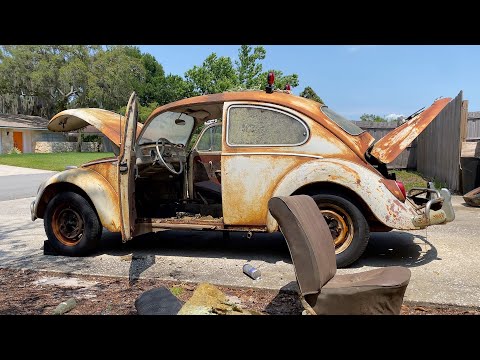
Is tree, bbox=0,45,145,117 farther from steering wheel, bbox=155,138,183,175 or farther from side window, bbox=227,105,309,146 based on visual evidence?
side window, bbox=227,105,309,146

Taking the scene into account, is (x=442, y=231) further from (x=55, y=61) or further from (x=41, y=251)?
(x=55, y=61)

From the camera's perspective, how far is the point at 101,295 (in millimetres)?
4156

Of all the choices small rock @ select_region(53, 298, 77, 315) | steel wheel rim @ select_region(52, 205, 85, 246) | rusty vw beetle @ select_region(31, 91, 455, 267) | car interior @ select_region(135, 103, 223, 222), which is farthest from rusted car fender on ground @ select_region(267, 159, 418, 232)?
steel wheel rim @ select_region(52, 205, 85, 246)

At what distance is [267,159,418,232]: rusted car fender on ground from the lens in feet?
15.2

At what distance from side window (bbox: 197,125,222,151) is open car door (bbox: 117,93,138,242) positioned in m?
1.85

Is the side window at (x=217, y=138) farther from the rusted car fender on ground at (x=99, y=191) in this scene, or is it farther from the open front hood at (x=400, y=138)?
the open front hood at (x=400, y=138)

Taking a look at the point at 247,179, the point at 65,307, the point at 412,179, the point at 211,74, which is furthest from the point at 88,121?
the point at 211,74

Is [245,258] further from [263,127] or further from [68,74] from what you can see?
[68,74]

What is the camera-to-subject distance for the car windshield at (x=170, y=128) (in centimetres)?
594

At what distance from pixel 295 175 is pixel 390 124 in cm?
1237

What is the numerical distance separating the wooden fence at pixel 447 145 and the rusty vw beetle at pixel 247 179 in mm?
5744

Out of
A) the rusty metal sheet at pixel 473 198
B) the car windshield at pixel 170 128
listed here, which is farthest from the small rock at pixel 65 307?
the rusty metal sheet at pixel 473 198

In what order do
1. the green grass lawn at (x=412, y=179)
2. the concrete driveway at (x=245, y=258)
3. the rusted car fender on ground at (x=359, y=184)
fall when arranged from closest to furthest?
the concrete driveway at (x=245, y=258) → the rusted car fender on ground at (x=359, y=184) → the green grass lawn at (x=412, y=179)
